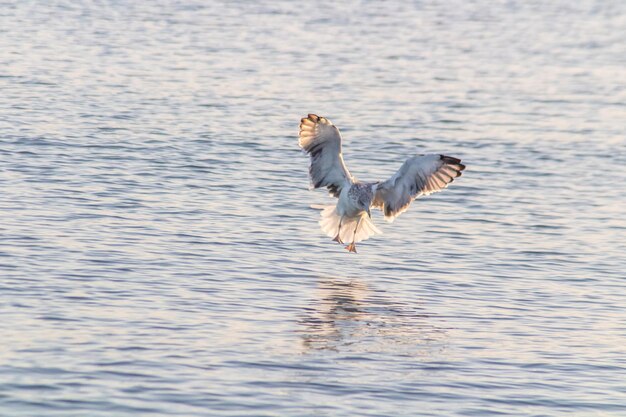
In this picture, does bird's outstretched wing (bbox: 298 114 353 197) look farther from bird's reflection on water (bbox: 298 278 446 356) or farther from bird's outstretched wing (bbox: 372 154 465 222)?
bird's reflection on water (bbox: 298 278 446 356)

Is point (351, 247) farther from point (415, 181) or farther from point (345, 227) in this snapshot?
point (415, 181)

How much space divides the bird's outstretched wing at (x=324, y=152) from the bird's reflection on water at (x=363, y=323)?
1.20m

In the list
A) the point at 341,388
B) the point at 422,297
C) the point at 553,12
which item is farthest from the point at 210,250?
the point at 553,12

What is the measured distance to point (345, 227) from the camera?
14.3 metres

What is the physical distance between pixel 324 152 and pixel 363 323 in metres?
2.37

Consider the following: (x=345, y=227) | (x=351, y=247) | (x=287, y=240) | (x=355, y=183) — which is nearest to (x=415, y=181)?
(x=355, y=183)

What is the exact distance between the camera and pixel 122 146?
757 inches

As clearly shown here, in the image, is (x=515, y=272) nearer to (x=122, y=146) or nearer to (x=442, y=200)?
(x=442, y=200)

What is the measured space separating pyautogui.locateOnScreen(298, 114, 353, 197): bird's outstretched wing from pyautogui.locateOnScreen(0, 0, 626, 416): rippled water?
80 cm

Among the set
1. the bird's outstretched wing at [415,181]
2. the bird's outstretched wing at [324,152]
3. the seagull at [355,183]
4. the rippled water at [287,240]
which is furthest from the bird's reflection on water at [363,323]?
the bird's outstretched wing at [324,152]

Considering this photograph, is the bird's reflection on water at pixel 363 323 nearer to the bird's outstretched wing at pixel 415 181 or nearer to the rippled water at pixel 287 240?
the rippled water at pixel 287 240

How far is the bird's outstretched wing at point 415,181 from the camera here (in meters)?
13.5

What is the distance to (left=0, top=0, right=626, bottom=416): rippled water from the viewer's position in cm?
1054

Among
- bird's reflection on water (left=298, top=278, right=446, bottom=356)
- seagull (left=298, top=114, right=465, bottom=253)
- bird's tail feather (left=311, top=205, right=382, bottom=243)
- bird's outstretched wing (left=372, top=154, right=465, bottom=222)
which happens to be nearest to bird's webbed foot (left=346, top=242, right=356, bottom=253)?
seagull (left=298, top=114, right=465, bottom=253)
